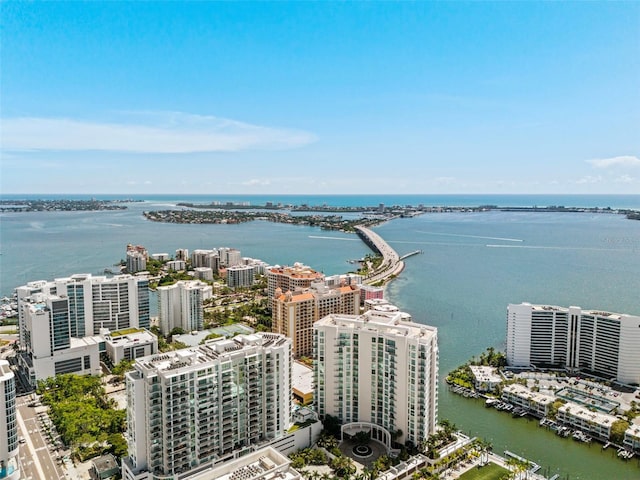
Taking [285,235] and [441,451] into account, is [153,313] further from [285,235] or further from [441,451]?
[285,235]

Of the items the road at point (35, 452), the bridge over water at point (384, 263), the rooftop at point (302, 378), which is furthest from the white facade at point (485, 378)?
the bridge over water at point (384, 263)

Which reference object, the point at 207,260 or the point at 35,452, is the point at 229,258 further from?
the point at 35,452

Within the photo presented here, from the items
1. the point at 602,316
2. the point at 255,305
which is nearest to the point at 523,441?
the point at 602,316

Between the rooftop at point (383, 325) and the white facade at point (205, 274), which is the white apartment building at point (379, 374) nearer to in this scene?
the rooftop at point (383, 325)

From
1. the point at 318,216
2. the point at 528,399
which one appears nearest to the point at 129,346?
the point at 528,399

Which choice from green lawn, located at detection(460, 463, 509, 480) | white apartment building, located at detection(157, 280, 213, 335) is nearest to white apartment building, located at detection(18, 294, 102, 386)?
white apartment building, located at detection(157, 280, 213, 335)
